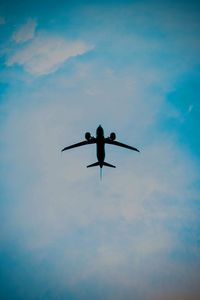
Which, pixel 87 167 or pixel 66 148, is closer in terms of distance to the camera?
pixel 66 148

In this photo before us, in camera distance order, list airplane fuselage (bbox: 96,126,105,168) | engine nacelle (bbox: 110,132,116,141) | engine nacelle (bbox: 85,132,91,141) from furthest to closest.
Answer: engine nacelle (bbox: 110,132,116,141), engine nacelle (bbox: 85,132,91,141), airplane fuselage (bbox: 96,126,105,168)

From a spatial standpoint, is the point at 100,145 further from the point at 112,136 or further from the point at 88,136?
the point at 88,136

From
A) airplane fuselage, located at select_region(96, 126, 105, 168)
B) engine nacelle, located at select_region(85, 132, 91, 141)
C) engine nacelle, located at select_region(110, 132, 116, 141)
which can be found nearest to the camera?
airplane fuselage, located at select_region(96, 126, 105, 168)

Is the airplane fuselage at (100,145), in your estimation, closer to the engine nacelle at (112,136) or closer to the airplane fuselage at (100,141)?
the airplane fuselage at (100,141)

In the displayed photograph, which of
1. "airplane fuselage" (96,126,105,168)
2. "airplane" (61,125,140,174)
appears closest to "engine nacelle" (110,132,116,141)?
"airplane" (61,125,140,174)

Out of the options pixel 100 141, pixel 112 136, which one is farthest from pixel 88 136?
pixel 112 136

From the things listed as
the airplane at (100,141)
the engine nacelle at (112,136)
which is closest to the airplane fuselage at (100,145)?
the airplane at (100,141)

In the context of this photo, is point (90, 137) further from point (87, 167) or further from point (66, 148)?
point (87, 167)

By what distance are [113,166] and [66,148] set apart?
306 inches

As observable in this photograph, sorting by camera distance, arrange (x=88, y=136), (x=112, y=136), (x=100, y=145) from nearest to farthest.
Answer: (x=88, y=136) < (x=112, y=136) < (x=100, y=145)

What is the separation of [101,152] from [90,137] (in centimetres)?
290

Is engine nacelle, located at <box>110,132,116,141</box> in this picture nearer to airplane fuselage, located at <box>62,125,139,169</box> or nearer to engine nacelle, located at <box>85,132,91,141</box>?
airplane fuselage, located at <box>62,125,139,169</box>

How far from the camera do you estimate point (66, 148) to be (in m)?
35.3

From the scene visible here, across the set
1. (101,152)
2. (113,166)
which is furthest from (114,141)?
(113,166)
